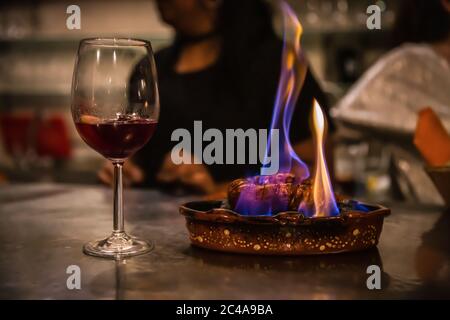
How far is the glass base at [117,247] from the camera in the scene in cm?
85

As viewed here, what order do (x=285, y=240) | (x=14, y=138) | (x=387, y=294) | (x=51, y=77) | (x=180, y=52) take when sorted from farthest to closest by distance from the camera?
(x=51, y=77) → (x=14, y=138) → (x=180, y=52) → (x=285, y=240) → (x=387, y=294)

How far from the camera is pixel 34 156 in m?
4.06

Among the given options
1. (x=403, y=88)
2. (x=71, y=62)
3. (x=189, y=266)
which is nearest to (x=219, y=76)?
(x=403, y=88)

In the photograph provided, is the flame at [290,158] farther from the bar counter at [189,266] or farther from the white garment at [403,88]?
the white garment at [403,88]

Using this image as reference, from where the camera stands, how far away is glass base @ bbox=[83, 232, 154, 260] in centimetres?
85

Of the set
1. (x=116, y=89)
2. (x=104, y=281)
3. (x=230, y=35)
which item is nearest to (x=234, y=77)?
(x=230, y=35)

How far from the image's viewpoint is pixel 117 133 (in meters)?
0.92

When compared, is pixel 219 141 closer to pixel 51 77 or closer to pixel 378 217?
pixel 378 217

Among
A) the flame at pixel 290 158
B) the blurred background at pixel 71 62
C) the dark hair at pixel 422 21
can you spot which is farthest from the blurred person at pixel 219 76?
the flame at pixel 290 158

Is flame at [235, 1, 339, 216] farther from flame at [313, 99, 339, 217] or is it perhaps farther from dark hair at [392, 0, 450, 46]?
dark hair at [392, 0, 450, 46]

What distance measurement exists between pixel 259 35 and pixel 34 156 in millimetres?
2280

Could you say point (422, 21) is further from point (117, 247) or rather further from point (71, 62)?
point (71, 62)

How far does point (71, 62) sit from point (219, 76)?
104 inches

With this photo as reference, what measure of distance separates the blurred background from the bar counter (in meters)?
1.77
